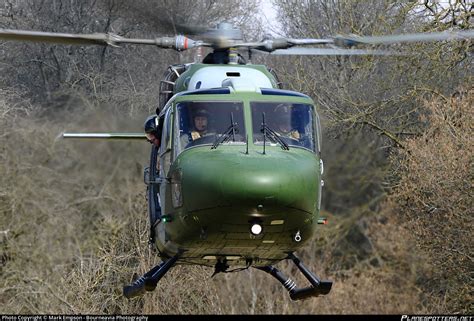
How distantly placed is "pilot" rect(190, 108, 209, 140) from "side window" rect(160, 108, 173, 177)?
364mm

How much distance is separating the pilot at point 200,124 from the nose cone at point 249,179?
31 centimetres

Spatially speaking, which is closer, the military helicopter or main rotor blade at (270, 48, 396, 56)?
the military helicopter

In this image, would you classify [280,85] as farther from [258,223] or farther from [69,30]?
[69,30]

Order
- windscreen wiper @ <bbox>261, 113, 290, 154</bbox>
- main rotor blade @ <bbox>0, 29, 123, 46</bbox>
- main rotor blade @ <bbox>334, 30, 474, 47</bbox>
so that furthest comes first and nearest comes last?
main rotor blade @ <bbox>334, 30, 474, 47</bbox>
windscreen wiper @ <bbox>261, 113, 290, 154</bbox>
main rotor blade @ <bbox>0, 29, 123, 46</bbox>

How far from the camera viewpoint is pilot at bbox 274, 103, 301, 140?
12930 millimetres

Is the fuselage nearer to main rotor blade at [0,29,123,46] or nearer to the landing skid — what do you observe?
the landing skid

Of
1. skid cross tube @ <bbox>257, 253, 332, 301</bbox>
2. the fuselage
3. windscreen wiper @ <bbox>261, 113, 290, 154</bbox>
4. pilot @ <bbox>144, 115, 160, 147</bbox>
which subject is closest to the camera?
the fuselage

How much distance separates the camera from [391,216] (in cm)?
3144

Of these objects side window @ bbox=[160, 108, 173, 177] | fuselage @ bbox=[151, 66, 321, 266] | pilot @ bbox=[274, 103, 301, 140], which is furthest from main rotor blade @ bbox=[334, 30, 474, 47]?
side window @ bbox=[160, 108, 173, 177]

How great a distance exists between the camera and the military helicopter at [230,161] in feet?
39.4

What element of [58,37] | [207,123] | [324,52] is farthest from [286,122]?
[58,37]

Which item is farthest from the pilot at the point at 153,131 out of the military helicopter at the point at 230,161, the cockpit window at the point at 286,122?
the cockpit window at the point at 286,122

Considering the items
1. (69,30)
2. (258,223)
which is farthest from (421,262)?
(258,223)

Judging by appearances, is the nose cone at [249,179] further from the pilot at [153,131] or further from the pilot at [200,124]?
the pilot at [153,131]
